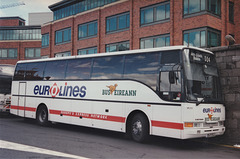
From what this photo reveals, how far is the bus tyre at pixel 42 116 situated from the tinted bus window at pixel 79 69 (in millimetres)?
2509

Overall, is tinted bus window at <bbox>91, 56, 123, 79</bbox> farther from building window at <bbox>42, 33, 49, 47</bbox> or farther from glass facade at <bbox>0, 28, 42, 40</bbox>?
glass facade at <bbox>0, 28, 42, 40</bbox>

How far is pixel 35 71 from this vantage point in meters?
15.8

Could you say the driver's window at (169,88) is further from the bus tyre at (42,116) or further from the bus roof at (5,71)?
the bus roof at (5,71)

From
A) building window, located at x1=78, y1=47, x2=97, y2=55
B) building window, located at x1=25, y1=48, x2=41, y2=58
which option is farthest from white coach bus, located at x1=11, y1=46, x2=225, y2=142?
building window, located at x1=25, y1=48, x2=41, y2=58

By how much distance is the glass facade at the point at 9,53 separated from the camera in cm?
6078

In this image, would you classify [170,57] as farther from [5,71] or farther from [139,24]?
[139,24]

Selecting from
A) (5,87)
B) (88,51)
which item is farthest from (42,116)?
(88,51)

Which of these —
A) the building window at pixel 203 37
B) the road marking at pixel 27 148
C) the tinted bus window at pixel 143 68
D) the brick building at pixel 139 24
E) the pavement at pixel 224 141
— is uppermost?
the brick building at pixel 139 24

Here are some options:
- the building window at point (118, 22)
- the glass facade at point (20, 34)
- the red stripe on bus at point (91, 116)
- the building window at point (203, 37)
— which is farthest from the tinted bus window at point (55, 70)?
the glass facade at point (20, 34)

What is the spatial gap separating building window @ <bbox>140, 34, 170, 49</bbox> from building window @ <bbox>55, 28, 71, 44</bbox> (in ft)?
44.7

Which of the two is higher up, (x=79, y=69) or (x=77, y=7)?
(x=77, y=7)

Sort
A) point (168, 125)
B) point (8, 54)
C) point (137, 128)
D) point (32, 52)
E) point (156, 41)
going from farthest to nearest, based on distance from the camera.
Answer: point (8, 54), point (32, 52), point (156, 41), point (137, 128), point (168, 125)

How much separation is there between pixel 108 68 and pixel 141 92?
210 centimetres

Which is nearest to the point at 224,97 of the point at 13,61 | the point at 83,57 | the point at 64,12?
the point at 83,57
